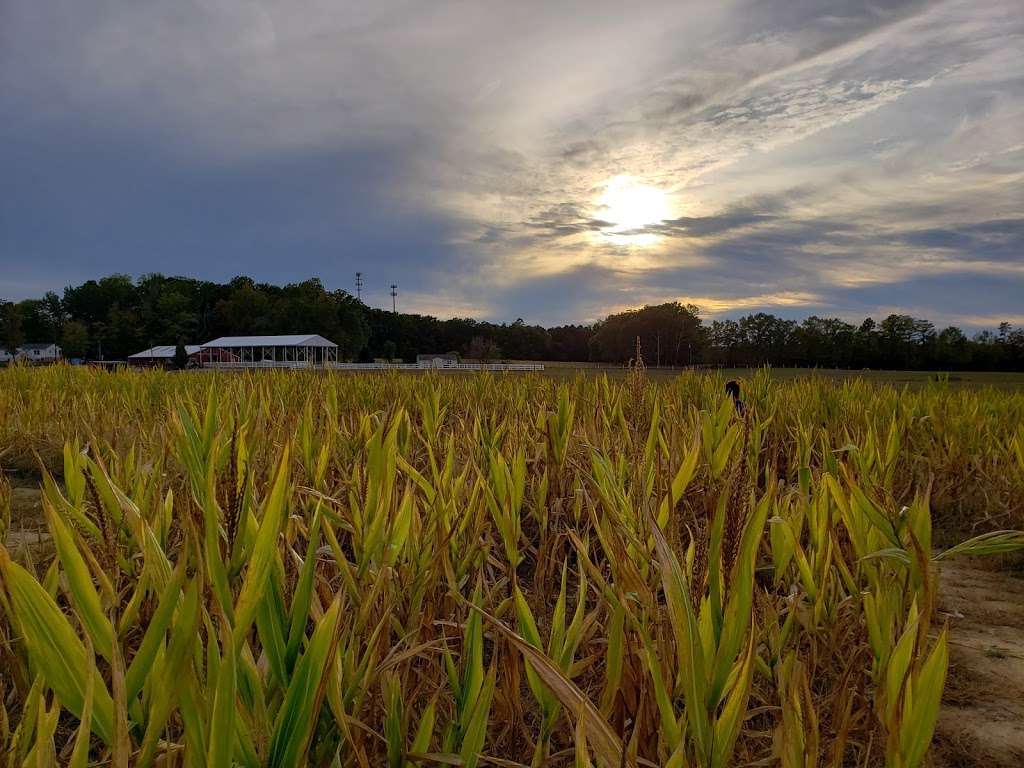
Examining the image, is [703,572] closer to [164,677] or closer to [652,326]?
[164,677]

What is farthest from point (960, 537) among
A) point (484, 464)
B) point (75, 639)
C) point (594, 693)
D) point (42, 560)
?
point (42, 560)

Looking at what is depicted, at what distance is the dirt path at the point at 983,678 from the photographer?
1582 millimetres

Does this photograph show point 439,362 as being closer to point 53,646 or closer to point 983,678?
point 983,678

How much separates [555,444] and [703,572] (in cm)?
184

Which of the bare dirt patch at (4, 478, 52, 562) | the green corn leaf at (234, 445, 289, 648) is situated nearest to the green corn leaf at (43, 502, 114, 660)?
the green corn leaf at (234, 445, 289, 648)

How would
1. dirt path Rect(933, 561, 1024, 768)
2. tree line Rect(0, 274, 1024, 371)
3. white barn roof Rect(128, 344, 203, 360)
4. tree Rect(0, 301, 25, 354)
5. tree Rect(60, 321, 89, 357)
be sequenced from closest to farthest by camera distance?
1. dirt path Rect(933, 561, 1024, 768)
2. tree line Rect(0, 274, 1024, 371)
3. white barn roof Rect(128, 344, 203, 360)
4. tree Rect(60, 321, 89, 357)
5. tree Rect(0, 301, 25, 354)

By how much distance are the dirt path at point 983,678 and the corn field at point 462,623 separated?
12.8 inches

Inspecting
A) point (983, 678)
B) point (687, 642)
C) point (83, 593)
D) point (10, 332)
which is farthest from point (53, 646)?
point (10, 332)

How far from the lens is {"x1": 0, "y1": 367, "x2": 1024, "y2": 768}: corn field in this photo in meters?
0.78

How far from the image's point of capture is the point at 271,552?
0.84 metres

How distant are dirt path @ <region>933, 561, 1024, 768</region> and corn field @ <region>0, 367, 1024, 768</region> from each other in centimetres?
33

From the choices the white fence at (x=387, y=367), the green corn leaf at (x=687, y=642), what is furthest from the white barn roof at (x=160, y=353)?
the green corn leaf at (x=687, y=642)

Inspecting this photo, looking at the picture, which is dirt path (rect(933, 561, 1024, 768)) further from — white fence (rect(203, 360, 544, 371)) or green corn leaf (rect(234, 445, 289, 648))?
white fence (rect(203, 360, 544, 371))

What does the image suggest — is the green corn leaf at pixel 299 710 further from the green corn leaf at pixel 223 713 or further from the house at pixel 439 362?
the house at pixel 439 362
